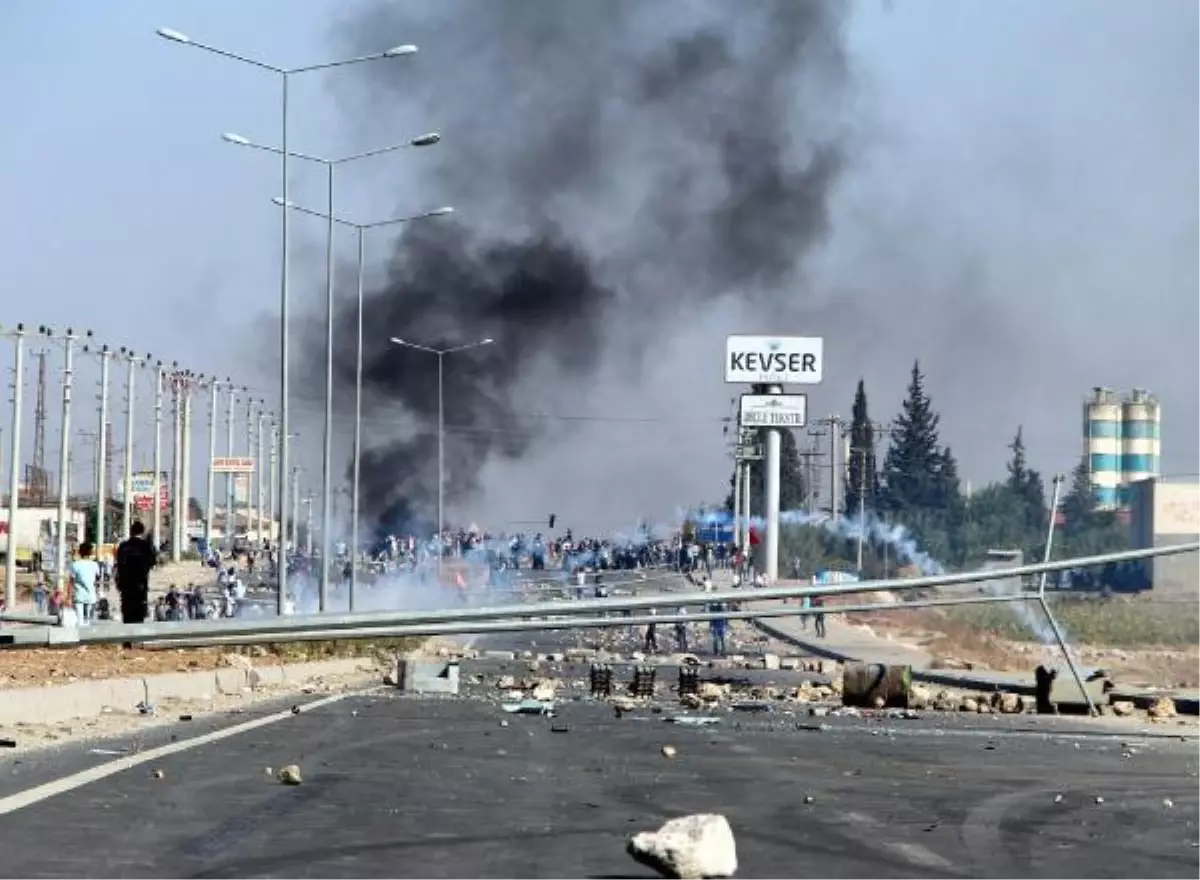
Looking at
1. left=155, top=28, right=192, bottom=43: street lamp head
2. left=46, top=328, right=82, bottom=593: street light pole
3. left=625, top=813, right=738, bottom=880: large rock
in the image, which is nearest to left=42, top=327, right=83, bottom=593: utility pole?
left=46, top=328, right=82, bottom=593: street light pole

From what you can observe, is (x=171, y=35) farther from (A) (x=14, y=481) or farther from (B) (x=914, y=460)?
(B) (x=914, y=460)

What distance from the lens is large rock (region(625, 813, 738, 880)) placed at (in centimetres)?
959

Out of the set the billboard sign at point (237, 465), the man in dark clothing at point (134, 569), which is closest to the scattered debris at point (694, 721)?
the man in dark clothing at point (134, 569)

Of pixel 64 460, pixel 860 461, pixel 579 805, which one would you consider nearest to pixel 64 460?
pixel 64 460

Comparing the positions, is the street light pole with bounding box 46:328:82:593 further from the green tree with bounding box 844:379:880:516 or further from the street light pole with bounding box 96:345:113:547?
the green tree with bounding box 844:379:880:516

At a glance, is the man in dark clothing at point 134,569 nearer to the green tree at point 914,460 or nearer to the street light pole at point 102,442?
the street light pole at point 102,442

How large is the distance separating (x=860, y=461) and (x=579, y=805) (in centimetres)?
17230

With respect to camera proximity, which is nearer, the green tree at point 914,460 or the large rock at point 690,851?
the large rock at point 690,851

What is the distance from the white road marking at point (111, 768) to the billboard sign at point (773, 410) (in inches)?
4178

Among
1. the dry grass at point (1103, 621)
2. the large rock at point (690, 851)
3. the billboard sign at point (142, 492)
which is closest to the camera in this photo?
the large rock at point (690, 851)

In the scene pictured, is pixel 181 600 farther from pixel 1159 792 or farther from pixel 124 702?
pixel 1159 792

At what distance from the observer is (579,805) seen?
45.5 ft

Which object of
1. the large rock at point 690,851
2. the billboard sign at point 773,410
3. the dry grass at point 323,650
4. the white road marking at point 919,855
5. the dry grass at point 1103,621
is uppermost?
the billboard sign at point 773,410

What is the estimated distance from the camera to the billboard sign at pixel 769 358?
13112cm
